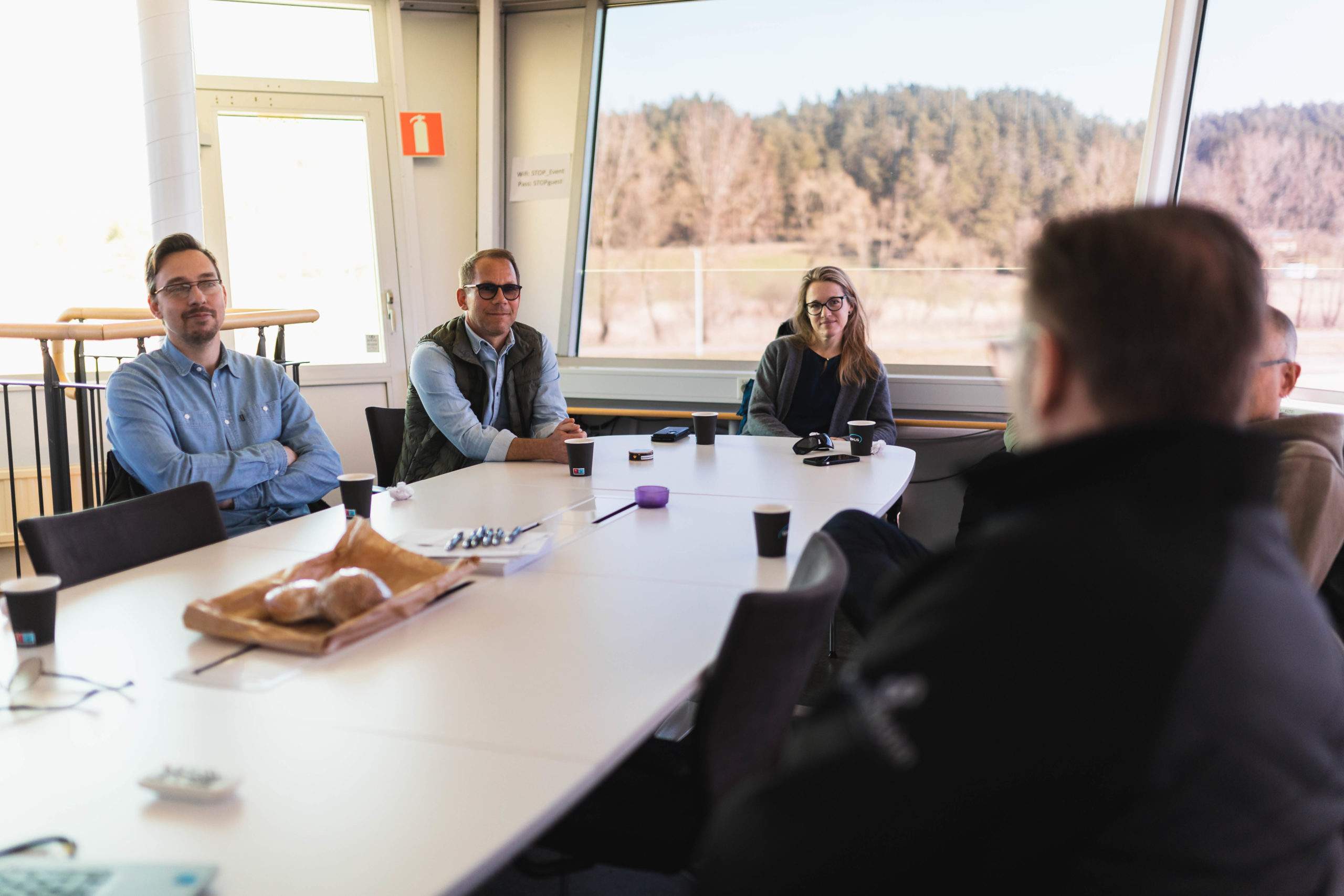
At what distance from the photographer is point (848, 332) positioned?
4090 mm

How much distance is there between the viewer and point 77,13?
4.77 metres

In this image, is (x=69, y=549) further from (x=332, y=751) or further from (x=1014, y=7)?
(x=1014, y=7)

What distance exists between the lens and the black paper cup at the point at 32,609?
1439 mm

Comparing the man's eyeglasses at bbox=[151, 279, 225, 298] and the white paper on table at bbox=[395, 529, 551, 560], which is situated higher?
the man's eyeglasses at bbox=[151, 279, 225, 298]

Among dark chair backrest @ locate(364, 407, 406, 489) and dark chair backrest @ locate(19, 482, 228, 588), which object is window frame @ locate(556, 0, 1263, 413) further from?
dark chair backrest @ locate(19, 482, 228, 588)

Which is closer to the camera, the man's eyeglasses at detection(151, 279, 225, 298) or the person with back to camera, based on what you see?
the person with back to camera

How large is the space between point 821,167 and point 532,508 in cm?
326

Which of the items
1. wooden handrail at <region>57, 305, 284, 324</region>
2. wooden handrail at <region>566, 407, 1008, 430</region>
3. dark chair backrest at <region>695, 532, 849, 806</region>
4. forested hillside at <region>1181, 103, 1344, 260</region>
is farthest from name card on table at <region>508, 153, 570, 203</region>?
dark chair backrest at <region>695, 532, 849, 806</region>

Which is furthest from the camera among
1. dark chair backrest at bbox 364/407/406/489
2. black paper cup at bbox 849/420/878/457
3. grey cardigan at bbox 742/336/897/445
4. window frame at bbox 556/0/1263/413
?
window frame at bbox 556/0/1263/413

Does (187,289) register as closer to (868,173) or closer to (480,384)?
(480,384)

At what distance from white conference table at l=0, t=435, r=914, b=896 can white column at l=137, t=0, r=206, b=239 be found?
8.61 feet

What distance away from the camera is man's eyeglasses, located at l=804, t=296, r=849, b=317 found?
13.2 ft

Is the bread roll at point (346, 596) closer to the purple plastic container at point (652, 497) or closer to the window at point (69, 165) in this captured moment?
the purple plastic container at point (652, 497)

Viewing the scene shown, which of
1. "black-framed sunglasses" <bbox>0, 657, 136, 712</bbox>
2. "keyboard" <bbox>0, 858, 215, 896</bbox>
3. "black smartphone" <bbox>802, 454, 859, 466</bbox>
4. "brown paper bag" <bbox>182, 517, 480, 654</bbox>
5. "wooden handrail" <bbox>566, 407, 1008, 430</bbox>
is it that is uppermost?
"keyboard" <bbox>0, 858, 215, 896</bbox>
